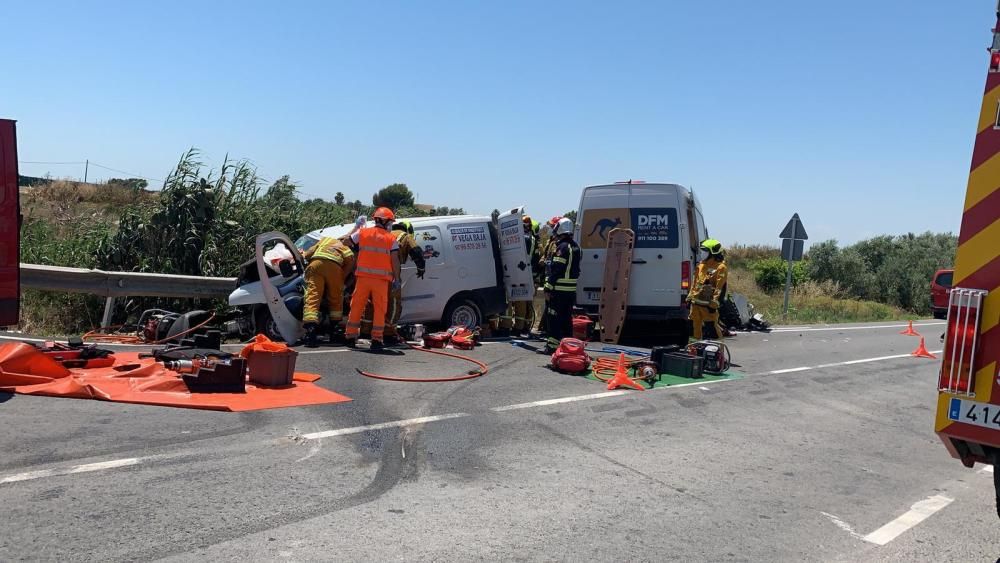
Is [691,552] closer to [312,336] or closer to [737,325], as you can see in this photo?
[312,336]

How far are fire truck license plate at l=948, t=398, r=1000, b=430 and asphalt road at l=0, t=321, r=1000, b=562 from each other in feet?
3.75

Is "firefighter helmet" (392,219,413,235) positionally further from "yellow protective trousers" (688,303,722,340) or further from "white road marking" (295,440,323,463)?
"white road marking" (295,440,323,463)

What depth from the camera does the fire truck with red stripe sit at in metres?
3.58

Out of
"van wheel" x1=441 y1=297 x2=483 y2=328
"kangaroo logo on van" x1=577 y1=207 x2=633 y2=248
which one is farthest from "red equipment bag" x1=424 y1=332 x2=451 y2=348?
"kangaroo logo on van" x1=577 y1=207 x2=633 y2=248

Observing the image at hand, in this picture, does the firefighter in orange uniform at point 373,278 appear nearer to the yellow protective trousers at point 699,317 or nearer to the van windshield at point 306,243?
the van windshield at point 306,243

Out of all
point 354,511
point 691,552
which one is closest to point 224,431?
point 354,511

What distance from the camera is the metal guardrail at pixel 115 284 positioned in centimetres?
1027

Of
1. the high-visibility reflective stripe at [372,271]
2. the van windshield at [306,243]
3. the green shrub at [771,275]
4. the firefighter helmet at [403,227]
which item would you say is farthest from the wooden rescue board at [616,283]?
the green shrub at [771,275]

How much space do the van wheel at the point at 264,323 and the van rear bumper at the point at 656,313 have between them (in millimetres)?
5211

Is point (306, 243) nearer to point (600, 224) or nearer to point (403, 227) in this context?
point (403, 227)

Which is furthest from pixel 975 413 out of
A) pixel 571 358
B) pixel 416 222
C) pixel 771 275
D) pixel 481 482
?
pixel 771 275

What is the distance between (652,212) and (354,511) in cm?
824

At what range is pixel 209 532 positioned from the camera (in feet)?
13.1

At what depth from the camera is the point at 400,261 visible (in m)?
10.8
